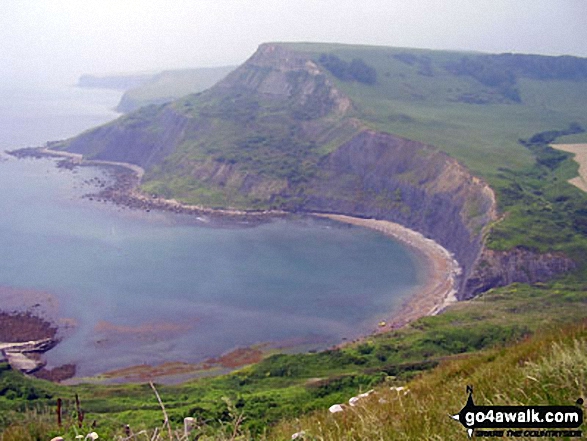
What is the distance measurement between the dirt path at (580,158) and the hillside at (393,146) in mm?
2042

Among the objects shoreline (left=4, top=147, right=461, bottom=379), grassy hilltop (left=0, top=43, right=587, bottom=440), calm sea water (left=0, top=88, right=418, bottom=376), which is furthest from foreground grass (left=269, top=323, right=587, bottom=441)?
shoreline (left=4, top=147, right=461, bottom=379)

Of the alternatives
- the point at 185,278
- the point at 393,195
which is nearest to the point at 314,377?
the point at 185,278

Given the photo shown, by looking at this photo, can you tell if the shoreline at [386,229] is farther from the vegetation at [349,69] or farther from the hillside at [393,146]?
the vegetation at [349,69]

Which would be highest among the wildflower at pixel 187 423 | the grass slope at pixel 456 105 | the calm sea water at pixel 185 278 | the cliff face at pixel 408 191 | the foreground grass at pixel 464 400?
the grass slope at pixel 456 105

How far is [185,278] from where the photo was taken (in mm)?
53938

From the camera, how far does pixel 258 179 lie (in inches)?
3243

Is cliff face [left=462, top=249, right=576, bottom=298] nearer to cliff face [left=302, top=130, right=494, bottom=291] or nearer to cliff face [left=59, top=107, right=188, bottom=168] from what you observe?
cliff face [left=302, top=130, right=494, bottom=291]

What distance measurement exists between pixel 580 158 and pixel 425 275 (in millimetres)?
37070

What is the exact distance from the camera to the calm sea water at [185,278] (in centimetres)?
4247

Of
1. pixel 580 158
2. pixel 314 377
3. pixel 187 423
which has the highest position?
pixel 187 423

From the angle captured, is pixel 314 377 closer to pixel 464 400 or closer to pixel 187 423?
pixel 187 423

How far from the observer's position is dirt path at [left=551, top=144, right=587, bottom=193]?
68081 mm

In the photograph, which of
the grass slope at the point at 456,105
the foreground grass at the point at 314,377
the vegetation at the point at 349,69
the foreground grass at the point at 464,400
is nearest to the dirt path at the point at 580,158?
the grass slope at the point at 456,105

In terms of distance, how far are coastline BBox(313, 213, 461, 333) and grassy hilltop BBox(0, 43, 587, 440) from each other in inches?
75.2
